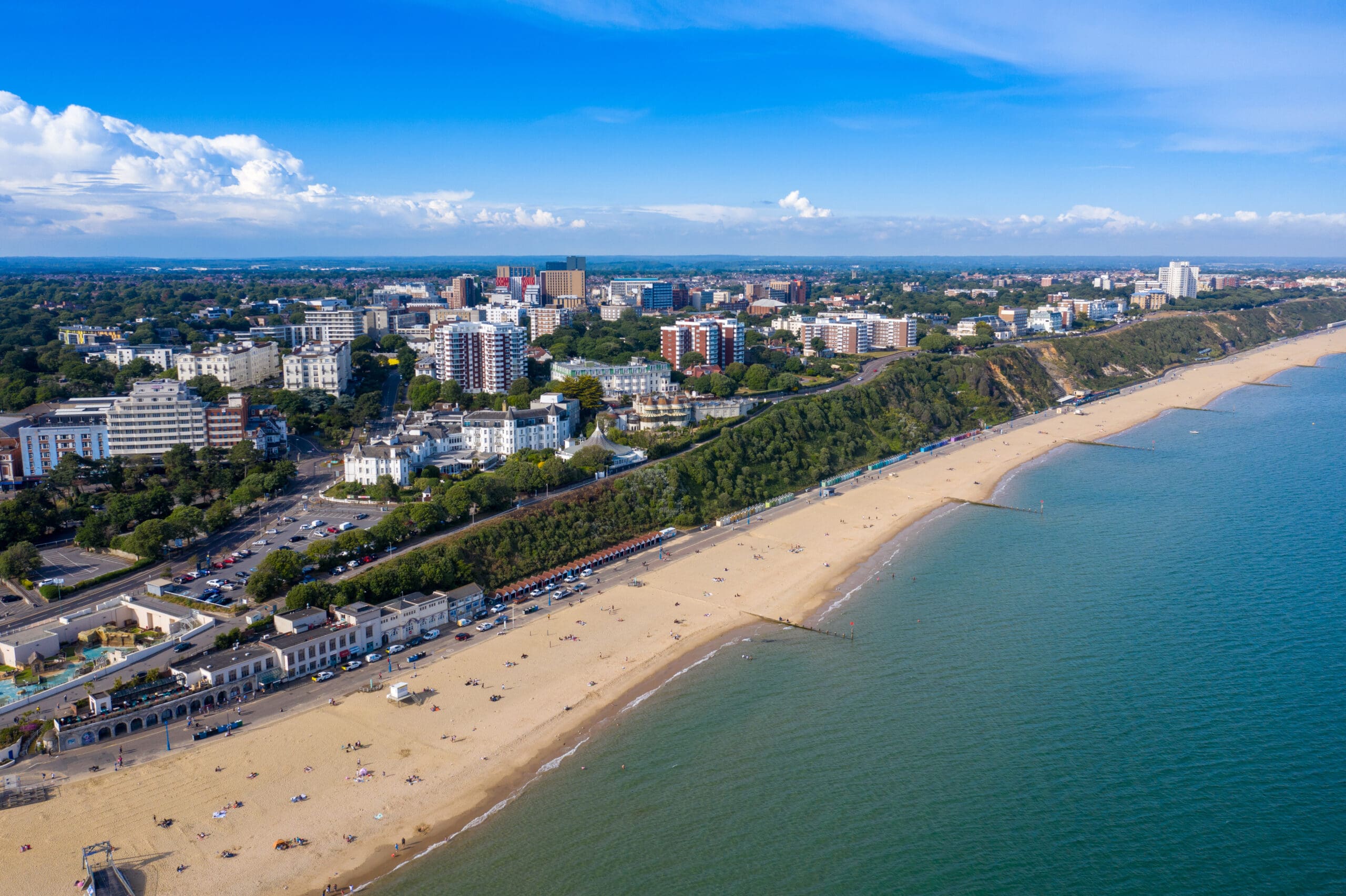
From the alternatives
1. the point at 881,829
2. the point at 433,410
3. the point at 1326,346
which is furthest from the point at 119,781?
the point at 1326,346

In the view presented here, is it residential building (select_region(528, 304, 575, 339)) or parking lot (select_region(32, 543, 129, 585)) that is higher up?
residential building (select_region(528, 304, 575, 339))

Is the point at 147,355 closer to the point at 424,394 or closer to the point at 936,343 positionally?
the point at 424,394

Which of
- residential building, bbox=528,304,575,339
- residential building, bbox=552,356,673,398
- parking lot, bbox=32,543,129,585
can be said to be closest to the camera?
parking lot, bbox=32,543,129,585

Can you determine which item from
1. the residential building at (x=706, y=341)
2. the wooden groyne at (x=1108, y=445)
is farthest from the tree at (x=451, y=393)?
the wooden groyne at (x=1108, y=445)

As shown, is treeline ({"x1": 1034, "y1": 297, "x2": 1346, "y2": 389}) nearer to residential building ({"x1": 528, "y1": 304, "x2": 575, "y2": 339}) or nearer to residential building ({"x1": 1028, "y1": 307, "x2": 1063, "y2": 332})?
residential building ({"x1": 1028, "y1": 307, "x2": 1063, "y2": 332})

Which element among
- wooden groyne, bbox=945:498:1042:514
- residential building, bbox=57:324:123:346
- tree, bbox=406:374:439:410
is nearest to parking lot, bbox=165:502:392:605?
tree, bbox=406:374:439:410

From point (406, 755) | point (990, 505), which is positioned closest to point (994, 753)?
point (406, 755)
